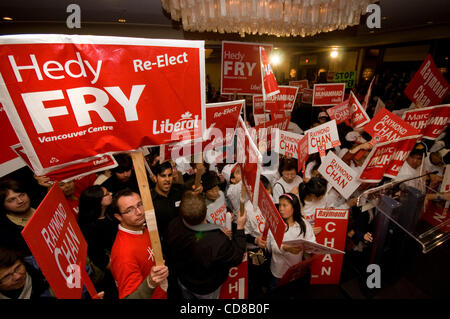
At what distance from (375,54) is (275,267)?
13827mm

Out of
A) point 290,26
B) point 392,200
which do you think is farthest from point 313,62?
point 392,200

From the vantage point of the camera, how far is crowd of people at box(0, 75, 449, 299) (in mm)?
1897

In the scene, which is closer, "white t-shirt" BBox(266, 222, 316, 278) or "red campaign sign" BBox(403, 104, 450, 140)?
"white t-shirt" BBox(266, 222, 316, 278)

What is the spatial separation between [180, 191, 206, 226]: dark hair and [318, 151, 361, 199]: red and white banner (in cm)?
201

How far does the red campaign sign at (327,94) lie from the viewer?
17.4ft

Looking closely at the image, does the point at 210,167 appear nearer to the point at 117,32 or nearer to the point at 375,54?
the point at 117,32

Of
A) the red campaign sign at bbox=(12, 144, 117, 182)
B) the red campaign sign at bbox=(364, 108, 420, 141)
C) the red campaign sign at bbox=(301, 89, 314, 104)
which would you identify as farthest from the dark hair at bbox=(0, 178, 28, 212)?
the red campaign sign at bbox=(301, 89, 314, 104)

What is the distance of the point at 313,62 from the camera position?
1575 cm

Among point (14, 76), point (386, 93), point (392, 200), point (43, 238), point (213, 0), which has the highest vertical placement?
point (213, 0)

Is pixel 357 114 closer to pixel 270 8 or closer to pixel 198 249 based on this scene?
pixel 270 8

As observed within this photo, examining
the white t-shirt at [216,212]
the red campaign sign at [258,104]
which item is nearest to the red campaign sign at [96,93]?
the white t-shirt at [216,212]

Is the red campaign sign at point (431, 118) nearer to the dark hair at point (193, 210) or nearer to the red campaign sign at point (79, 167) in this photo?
the dark hair at point (193, 210)

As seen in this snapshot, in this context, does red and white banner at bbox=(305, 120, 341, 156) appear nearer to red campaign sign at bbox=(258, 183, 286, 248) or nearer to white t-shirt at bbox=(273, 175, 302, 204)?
white t-shirt at bbox=(273, 175, 302, 204)

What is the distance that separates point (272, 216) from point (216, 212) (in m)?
1.11
